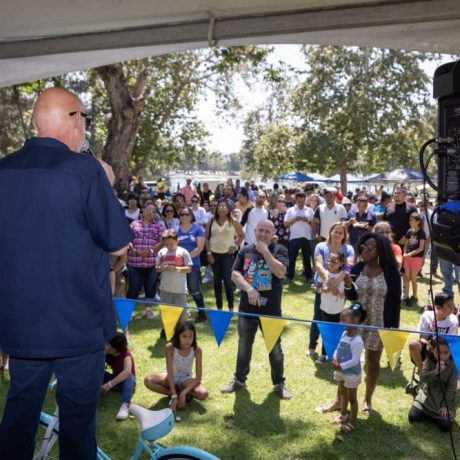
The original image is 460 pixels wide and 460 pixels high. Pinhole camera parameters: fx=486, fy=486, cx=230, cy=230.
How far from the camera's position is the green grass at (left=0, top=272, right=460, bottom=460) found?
147 inches

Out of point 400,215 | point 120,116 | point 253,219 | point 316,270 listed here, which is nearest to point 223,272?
point 253,219

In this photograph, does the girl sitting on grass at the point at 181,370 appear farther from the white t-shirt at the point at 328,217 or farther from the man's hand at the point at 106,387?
the white t-shirt at the point at 328,217

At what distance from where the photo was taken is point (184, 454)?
7.47ft

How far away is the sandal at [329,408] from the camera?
14.2ft

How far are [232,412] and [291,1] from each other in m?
3.38

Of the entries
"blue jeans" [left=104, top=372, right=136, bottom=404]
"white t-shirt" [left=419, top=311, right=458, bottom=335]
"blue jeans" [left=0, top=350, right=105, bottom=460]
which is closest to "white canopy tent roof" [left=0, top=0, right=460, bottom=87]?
"blue jeans" [left=0, top=350, right=105, bottom=460]

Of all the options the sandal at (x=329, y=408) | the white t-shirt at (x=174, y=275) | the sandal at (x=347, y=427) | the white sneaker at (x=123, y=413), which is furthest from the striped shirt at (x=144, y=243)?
the sandal at (x=347, y=427)

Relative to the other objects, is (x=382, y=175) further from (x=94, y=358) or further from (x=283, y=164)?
(x=94, y=358)

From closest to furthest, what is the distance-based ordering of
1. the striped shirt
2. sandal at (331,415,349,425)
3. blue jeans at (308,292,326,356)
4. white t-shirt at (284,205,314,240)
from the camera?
sandal at (331,415,349,425) < blue jeans at (308,292,326,356) < the striped shirt < white t-shirt at (284,205,314,240)

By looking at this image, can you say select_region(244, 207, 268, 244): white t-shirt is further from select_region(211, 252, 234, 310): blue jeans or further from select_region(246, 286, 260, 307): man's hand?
select_region(246, 286, 260, 307): man's hand

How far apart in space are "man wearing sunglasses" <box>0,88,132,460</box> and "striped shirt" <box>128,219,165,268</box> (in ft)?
16.9

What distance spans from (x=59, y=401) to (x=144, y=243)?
5.19 metres

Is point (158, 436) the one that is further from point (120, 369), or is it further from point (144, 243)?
point (144, 243)

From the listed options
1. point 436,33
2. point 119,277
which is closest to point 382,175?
point 119,277
